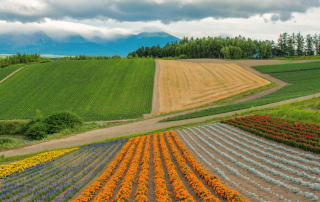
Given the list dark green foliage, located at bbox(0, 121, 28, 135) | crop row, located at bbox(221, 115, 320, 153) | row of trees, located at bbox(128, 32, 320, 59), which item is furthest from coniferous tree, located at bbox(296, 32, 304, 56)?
dark green foliage, located at bbox(0, 121, 28, 135)

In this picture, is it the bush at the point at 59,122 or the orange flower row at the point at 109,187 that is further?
the bush at the point at 59,122

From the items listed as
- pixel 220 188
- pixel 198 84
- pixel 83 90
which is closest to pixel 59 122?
pixel 83 90

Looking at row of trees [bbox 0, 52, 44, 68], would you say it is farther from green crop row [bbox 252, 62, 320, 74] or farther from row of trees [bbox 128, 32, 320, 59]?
green crop row [bbox 252, 62, 320, 74]

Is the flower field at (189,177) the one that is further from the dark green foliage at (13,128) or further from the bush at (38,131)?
the dark green foliage at (13,128)

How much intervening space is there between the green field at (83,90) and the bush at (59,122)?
8.37 meters

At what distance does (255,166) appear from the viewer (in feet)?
44.9

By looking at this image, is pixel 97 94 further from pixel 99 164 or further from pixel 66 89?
pixel 99 164

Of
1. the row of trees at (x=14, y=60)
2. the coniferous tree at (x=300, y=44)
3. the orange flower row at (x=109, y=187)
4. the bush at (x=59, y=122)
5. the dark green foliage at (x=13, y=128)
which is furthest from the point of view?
the coniferous tree at (x=300, y=44)

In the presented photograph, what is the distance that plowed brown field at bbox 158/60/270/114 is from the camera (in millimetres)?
53188

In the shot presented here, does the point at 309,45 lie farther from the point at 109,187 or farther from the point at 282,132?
the point at 109,187

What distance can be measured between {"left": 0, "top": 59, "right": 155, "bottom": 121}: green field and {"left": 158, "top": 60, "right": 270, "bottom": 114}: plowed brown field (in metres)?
4.92

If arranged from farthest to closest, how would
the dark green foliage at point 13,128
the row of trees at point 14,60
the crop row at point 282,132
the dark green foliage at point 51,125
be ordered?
1. the row of trees at point 14,60
2. the dark green foliage at point 13,128
3. the dark green foliage at point 51,125
4. the crop row at point 282,132

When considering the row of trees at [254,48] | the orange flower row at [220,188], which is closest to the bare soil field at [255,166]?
the orange flower row at [220,188]

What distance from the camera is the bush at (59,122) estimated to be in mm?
37094
